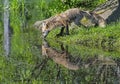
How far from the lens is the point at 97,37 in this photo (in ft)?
69.9

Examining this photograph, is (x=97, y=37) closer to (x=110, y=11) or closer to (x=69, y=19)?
(x=69, y=19)

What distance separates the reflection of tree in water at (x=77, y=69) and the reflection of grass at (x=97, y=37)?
1990 mm

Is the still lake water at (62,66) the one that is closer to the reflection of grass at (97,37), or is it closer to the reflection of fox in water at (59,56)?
the reflection of fox in water at (59,56)

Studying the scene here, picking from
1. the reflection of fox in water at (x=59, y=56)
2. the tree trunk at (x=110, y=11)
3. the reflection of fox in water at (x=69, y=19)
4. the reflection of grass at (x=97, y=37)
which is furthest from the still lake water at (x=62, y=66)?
the tree trunk at (x=110, y=11)

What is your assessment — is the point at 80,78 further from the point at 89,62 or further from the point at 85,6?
the point at 85,6

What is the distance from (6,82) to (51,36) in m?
12.6

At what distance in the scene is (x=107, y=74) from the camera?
47.5ft

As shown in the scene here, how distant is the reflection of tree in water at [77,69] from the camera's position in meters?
13.8

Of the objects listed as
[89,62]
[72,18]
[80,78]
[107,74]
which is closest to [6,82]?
[80,78]

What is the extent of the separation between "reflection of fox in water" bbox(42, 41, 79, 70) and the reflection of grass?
42.3 inches

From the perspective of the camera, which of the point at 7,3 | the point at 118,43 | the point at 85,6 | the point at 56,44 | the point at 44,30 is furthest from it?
the point at 7,3

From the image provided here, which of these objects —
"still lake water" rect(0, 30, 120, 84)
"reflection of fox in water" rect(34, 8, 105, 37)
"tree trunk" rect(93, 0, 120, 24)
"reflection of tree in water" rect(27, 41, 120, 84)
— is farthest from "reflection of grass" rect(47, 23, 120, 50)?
"tree trunk" rect(93, 0, 120, 24)

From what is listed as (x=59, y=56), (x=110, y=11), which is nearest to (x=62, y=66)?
(x=59, y=56)

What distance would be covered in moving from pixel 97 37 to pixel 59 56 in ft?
9.52
